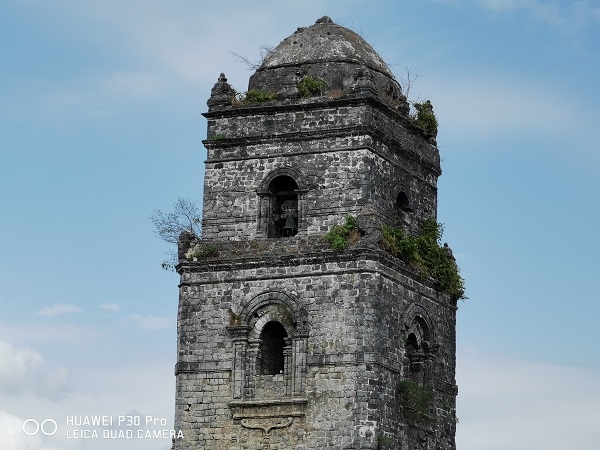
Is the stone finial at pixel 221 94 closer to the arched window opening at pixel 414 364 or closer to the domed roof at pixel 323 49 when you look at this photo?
the domed roof at pixel 323 49

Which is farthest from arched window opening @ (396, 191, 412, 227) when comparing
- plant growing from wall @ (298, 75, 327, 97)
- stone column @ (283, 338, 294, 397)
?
stone column @ (283, 338, 294, 397)

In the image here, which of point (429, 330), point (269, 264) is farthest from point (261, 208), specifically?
point (429, 330)

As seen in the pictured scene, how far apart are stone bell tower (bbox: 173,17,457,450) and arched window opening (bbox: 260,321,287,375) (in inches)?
1.1

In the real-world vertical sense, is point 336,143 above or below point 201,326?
above

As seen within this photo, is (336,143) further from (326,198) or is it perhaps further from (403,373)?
(403,373)

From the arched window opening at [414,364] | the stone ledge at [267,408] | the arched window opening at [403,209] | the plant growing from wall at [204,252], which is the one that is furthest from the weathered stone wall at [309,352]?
the arched window opening at [403,209]

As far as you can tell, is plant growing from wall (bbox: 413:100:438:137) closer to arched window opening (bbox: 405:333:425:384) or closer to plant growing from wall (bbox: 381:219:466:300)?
plant growing from wall (bbox: 381:219:466:300)

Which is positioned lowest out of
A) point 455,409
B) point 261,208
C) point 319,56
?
point 455,409

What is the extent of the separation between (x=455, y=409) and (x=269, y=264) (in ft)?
17.8

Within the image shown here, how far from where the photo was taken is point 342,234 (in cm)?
4084

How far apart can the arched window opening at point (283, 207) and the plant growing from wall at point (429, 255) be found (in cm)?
196

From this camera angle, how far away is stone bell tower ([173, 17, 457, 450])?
4025 cm

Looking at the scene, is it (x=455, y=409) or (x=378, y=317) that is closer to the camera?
(x=378, y=317)

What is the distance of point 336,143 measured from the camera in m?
41.6
